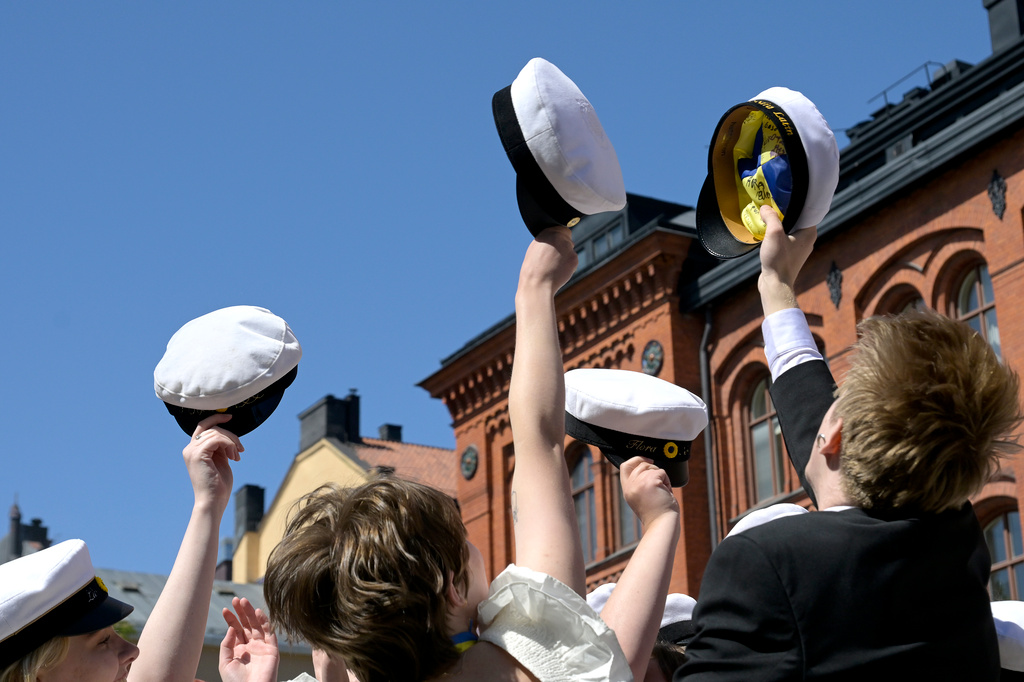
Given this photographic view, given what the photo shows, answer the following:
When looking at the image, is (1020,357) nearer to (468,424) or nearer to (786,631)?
(468,424)

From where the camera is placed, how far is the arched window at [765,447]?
841 inches

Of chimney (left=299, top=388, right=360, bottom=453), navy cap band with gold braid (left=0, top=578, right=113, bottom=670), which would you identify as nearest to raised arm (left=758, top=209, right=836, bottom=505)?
navy cap band with gold braid (left=0, top=578, right=113, bottom=670)

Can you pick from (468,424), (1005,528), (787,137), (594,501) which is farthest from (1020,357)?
(787,137)

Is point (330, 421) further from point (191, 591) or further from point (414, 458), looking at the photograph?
point (191, 591)

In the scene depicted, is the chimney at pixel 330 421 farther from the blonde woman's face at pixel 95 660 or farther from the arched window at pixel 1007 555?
the blonde woman's face at pixel 95 660

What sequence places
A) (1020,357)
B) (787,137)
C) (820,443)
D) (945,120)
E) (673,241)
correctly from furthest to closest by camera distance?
(673,241) → (945,120) → (1020,357) → (787,137) → (820,443)

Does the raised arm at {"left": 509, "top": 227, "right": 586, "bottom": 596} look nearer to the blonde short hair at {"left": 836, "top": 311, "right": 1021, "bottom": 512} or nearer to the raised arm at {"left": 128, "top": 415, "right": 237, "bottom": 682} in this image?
the blonde short hair at {"left": 836, "top": 311, "right": 1021, "bottom": 512}

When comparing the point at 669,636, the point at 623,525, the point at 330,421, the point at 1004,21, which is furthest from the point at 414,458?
the point at 669,636

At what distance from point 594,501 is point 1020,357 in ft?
28.4

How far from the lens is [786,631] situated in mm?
2262

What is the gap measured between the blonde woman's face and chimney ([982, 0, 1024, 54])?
21.5m

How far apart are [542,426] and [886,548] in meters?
0.62

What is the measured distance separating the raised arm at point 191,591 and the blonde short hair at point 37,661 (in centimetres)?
21

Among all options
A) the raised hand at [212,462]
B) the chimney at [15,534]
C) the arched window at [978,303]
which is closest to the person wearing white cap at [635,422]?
the raised hand at [212,462]
